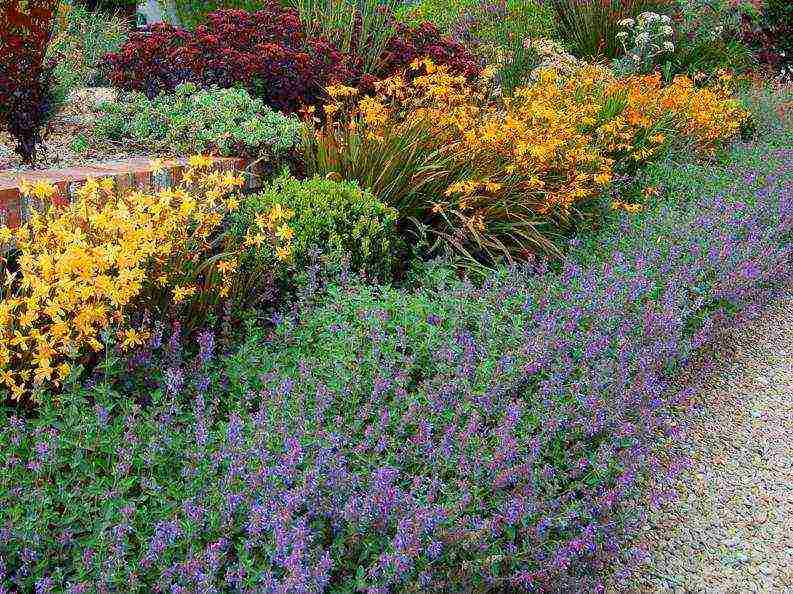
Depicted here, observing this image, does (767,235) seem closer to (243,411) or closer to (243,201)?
(243,201)

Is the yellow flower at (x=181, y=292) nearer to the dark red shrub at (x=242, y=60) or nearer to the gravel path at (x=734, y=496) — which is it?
the gravel path at (x=734, y=496)

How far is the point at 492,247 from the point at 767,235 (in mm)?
1487

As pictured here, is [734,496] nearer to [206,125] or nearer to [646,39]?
[206,125]

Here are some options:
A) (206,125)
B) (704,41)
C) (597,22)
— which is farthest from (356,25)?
(704,41)

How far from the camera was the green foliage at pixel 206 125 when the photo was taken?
4.28 metres

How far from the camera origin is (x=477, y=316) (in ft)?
9.74

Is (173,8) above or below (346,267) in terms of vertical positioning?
above

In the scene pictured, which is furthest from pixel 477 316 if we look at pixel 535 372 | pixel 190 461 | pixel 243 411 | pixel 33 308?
pixel 33 308

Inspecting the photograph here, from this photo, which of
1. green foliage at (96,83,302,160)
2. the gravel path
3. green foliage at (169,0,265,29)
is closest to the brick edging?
green foliage at (96,83,302,160)

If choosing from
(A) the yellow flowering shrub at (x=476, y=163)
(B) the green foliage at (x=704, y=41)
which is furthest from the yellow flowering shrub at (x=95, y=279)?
(B) the green foliage at (x=704, y=41)

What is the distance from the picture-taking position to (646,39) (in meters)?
7.79

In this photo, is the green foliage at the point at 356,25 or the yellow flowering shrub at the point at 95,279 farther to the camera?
the green foliage at the point at 356,25

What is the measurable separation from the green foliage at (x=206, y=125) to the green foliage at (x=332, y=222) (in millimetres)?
578

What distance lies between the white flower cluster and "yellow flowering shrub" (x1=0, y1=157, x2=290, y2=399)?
5.84m
